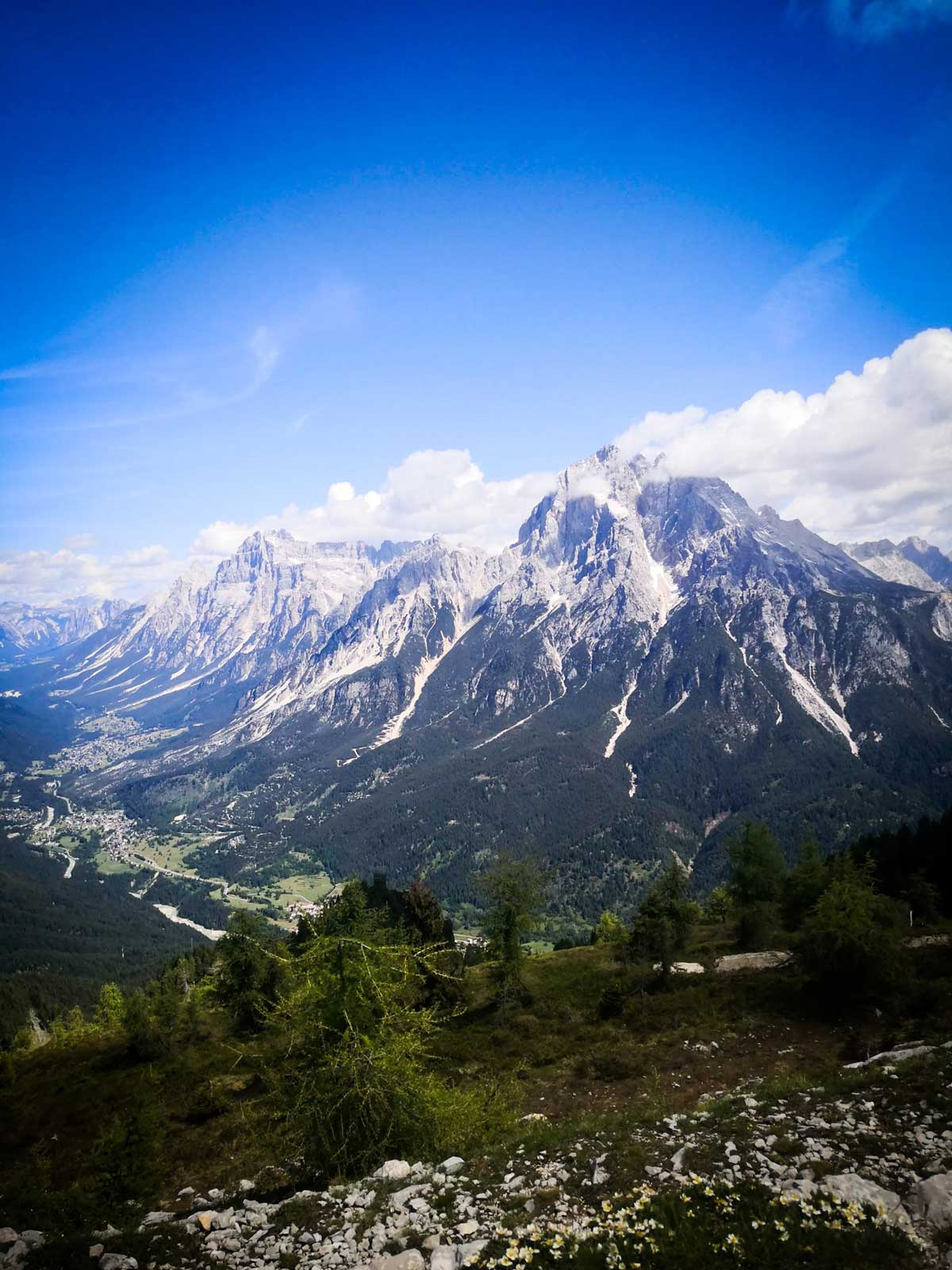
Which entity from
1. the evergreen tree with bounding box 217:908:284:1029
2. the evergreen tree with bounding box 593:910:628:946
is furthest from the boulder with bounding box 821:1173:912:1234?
the evergreen tree with bounding box 593:910:628:946

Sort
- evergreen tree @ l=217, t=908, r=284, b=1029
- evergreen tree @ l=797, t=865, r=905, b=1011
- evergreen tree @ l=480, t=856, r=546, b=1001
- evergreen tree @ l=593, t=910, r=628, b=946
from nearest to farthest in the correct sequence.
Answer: evergreen tree @ l=797, t=865, r=905, b=1011, evergreen tree @ l=480, t=856, r=546, b=1001, evergreen tree @ l=217, t=908, r=284, b=1029, evergreen tree @ l=593, t=910, r=628, b=946

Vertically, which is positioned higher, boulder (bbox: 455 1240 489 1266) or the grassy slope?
boulder (bbox: 455 1240 489 1266)

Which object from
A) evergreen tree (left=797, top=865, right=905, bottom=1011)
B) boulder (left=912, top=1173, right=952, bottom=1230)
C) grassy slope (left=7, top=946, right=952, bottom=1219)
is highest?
boulder (left=912, top=1173, right=952, bottom=1230)

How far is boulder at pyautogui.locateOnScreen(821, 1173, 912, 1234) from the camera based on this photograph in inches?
405

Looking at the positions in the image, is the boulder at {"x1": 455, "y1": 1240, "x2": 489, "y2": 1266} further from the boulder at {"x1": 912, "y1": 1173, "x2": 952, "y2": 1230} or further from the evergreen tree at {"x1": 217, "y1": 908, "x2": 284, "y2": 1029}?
the evergreen tree at {"x1": 217, "y1": 908, "x2": 284, "y2": 1029}

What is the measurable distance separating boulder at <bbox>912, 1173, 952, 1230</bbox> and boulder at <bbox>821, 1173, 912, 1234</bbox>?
328 mm

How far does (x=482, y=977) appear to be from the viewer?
5888 cm

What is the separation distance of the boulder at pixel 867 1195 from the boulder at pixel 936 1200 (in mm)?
328

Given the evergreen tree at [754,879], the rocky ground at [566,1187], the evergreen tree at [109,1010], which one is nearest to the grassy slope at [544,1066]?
the rocky ground at [566,1187]

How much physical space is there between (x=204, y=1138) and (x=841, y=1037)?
115ft

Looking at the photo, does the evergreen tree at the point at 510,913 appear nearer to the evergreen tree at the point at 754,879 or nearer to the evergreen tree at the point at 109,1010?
the evergreen tree at the point at 754,879

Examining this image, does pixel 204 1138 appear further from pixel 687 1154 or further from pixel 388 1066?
pixel 687 1154

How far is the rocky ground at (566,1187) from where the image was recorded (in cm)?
1101

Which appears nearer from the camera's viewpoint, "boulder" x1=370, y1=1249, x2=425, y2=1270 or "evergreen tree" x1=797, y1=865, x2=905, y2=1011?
"boulder" x1=370, y1=1249, x2=425, y2=1270
